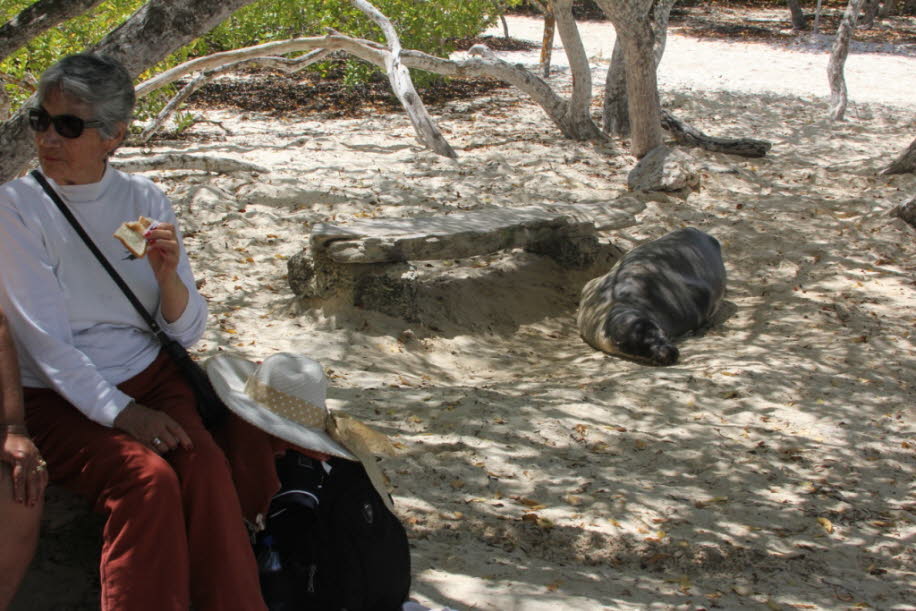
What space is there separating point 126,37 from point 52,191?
1.12 meters

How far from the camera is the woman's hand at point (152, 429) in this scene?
7.37ft

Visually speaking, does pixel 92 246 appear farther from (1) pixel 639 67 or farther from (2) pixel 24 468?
(1) pixel 639 67

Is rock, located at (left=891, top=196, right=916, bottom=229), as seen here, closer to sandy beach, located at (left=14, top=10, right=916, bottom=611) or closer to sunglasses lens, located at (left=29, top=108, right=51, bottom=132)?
sandy beach, located at (left=14, top=10, right=916, bottom=611)

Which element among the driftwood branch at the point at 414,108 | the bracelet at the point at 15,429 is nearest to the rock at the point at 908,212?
the driftwood branch at the point at 414,108

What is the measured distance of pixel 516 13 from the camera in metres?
23.9

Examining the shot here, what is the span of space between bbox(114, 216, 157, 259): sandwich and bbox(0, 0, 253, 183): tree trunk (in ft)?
3.82

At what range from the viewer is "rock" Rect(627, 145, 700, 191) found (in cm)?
886

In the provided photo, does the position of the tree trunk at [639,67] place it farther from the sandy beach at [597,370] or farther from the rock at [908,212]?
the rock at [908,212]

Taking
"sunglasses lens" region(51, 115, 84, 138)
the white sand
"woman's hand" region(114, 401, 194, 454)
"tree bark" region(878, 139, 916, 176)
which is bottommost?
the white sand

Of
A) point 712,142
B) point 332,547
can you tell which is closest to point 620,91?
point 712,142

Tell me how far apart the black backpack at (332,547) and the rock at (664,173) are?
22.8 ft

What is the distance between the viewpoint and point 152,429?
2.26m

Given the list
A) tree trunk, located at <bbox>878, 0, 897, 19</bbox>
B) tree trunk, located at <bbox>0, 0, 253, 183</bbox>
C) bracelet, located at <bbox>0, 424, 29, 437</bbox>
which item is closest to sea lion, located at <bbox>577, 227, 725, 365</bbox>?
tree trunk, located at <bbox>0, 0, 253, 183</bbox>

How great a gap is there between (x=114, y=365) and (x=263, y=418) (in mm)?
452
